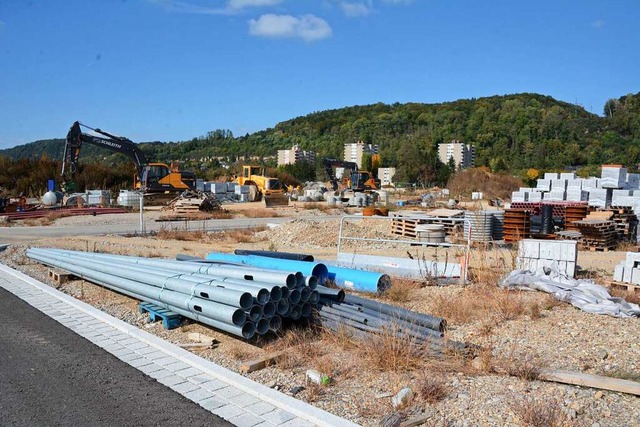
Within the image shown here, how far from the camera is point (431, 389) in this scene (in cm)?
464

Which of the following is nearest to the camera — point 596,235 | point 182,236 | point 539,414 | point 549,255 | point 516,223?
point 539,414

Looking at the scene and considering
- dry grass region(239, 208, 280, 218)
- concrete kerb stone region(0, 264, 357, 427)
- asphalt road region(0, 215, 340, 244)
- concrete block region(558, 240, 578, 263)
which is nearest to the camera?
concrete kerb stone region(0, 264, 357, 427)

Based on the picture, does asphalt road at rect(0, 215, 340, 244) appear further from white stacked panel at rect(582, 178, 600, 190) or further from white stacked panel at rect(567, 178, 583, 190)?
white stacked panel at rect(582, 178, 600, 190)

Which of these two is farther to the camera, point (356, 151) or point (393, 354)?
point (356, 151)

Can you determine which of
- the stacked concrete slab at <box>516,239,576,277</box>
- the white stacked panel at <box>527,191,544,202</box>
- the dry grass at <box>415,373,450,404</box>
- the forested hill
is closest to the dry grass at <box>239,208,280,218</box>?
the white stacked panel at <box>527,191,544,202</box>

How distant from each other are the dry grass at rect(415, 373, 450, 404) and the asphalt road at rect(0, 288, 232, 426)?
1723mm

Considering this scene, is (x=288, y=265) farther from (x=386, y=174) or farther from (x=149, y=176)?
(x=386, y=174)

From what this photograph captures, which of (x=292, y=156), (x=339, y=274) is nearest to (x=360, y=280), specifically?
(x=339, y=274)

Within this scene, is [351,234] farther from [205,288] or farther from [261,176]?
[261,176]

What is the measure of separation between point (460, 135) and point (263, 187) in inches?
3299

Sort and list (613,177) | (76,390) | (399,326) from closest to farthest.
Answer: (76,390) → (399,326) → (613,177)

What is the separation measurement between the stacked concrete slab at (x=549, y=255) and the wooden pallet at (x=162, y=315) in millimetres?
6567

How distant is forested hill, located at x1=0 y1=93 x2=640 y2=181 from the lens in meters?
86.1

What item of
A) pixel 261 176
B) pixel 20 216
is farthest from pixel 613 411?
pixel 261 176
